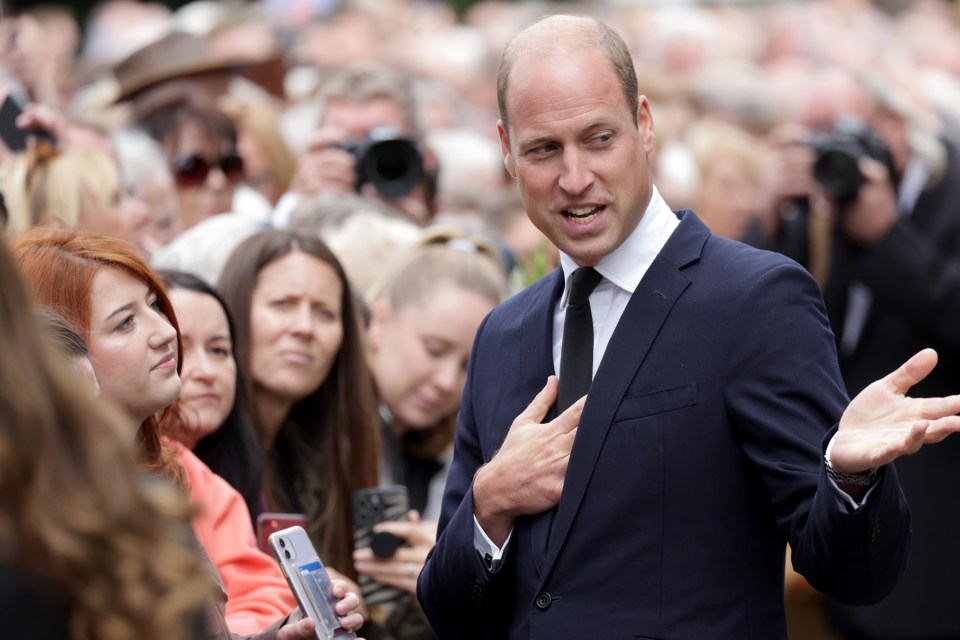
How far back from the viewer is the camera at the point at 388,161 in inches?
237

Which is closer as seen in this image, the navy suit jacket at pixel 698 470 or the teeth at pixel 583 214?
the navy suit jacket at pixel 698 470

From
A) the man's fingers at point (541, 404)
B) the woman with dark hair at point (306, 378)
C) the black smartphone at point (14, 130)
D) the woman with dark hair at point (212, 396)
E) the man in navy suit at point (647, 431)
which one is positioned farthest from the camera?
the black smartphone at point (14, 130)

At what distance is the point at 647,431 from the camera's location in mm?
2805

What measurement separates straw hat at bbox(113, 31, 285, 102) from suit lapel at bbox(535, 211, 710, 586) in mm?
4474

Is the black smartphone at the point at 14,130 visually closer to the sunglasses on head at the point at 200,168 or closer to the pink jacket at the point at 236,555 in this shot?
the sunglasses on head at the point at 200,168

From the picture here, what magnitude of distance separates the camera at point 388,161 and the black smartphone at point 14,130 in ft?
5.59

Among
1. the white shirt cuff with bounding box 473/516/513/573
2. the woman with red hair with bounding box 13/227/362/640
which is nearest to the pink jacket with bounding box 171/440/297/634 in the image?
the woman with red hair with bounding box 13/227/362/640

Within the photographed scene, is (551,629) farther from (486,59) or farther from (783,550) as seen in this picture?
(486,59)

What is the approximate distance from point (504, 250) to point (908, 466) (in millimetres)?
1836

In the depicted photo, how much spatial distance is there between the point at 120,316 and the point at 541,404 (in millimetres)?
973

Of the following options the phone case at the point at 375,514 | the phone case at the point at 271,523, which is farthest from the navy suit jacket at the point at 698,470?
the phone case at the point at 375,514

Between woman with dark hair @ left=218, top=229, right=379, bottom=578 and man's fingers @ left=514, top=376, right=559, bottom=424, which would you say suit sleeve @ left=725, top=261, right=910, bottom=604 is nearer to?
Result: man's fingers @ left=514, top=376, right=559, bottom=424

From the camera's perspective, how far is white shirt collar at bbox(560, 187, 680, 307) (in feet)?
9.83

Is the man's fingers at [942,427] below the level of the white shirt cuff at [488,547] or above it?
above
